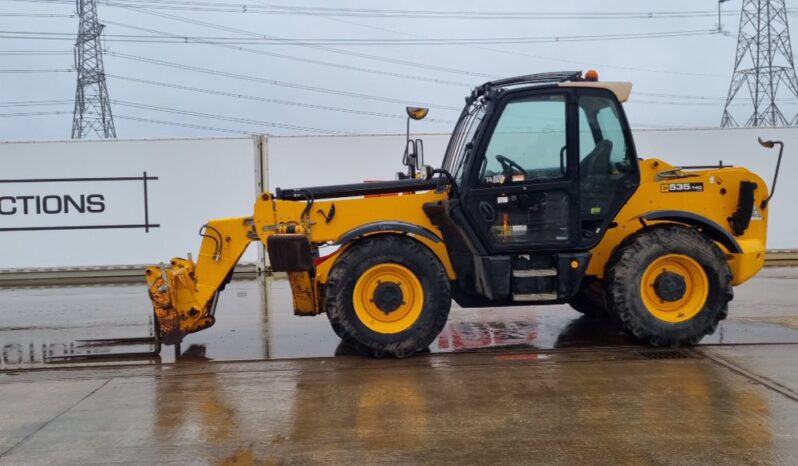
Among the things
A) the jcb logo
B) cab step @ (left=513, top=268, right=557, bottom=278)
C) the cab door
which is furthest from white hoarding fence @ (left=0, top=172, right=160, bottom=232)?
the jcb logo

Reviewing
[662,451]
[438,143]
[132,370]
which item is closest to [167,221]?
[438,143]

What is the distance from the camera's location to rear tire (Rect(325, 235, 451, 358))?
5.91 meters

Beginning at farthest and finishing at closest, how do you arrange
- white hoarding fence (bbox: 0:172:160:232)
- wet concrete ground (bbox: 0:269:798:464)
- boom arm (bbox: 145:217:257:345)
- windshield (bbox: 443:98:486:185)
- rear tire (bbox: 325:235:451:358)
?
white hoarding fence (bbox: 0:172:160:232) < windshield (bbox: 443:98:486:185) < boom arm (bbox: 145:217:257:345) < rear tire (bbox: 325:235:451:358) < wet concrete ground (bbox: 0:269:798:464)

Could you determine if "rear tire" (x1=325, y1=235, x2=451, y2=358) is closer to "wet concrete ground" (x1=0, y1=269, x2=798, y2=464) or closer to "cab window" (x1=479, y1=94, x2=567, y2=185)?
"wet concrete ground" (x1=0, y1=269, x2=798, y2=464)

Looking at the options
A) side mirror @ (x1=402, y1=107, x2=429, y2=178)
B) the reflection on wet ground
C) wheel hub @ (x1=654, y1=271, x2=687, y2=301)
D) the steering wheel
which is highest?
side mirror @ (x1=402, y1=107, x2=429, y2=178)

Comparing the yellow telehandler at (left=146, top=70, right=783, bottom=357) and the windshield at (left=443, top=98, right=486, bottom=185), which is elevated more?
the windshield at (left=443, top=98, right=486, bottom=185)

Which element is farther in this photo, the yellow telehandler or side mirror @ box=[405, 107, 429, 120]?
side mirror @ box=[405, 107, 429, 120]

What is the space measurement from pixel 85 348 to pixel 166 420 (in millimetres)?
2889

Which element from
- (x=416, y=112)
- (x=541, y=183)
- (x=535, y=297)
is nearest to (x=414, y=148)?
(x=416, y=112)

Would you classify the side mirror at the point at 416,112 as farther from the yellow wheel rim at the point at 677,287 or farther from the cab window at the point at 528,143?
the yellow wheel rim at the point at 677,287

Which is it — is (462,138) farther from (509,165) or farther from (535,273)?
(535,273)

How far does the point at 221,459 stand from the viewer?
390cm

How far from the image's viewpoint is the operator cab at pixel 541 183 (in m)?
6.02

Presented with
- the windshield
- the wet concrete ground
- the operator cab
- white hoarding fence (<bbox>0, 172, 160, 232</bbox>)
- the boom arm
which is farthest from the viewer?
white hoarding fence (<bbox>0, 172, 160, 232</bbox>)
